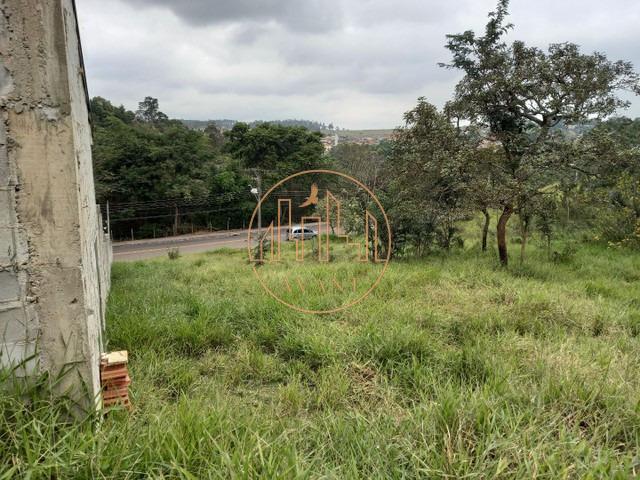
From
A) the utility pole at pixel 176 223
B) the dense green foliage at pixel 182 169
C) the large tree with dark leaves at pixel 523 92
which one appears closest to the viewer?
the large tree with dark leaves at pixel 523 92

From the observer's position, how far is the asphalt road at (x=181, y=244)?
1739cm

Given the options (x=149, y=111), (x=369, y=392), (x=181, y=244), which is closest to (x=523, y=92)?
(x=369, y=392)

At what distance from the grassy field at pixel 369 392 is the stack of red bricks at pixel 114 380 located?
147 millimetres

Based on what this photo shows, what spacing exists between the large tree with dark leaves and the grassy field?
236 cm

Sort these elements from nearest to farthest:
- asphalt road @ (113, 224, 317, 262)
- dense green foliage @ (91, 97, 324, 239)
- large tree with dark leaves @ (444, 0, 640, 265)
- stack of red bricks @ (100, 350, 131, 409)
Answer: stack of red bricks @ (100, 350, 131, 409) → large tree with dark leaves @ (444, 0, 640, 265) → asphalt road @ (113, 224, 317, 262) → dense green foliage @ (91, 97, 324, 239)

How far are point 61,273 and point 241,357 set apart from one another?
171 cm

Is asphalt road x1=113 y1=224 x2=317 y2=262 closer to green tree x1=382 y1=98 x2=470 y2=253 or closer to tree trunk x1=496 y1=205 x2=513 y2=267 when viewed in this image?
green tree x1=382 y1=98 x2=470 y2=253

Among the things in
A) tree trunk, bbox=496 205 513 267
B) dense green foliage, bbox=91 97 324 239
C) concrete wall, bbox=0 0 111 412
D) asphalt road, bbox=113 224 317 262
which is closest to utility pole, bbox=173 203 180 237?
dense green foliage, bbox=91 97 324 239

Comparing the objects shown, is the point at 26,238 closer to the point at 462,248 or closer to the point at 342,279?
the point at 342,279

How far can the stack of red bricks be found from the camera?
6.46ft

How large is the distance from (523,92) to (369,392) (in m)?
5.84

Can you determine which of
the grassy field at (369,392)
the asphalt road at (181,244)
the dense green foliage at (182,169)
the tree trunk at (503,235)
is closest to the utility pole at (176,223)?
the dense green foliage at (182,169)

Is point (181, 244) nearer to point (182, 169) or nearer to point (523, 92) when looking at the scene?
point (182, 169)

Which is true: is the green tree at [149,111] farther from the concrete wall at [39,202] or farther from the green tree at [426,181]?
the concrete wall at [39,202]
